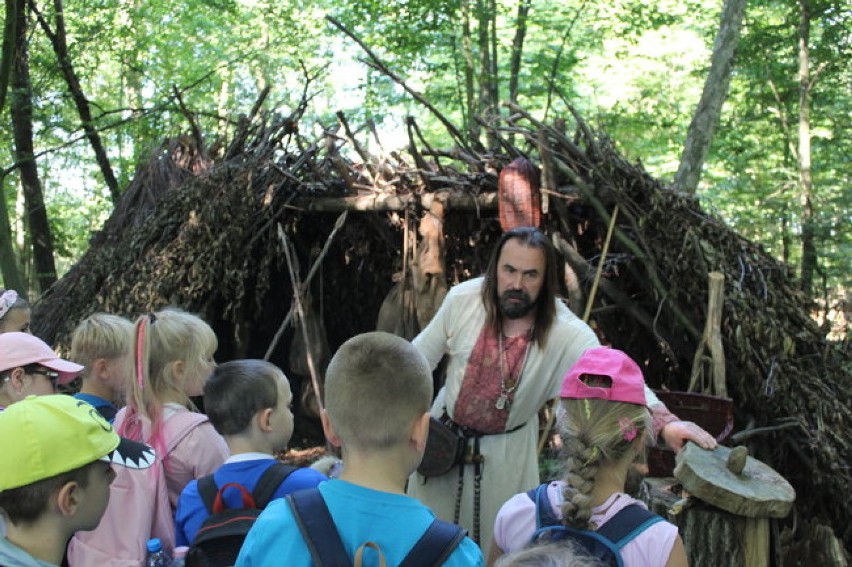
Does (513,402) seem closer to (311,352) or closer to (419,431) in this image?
(419,431)

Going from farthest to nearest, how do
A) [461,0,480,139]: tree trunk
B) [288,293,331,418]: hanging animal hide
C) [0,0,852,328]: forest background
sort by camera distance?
[461,0,480,139]: tree trunk, [0,0,852,328]: forest background, [288,293,331,418]: hanging animal hide

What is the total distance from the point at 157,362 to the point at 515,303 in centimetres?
134

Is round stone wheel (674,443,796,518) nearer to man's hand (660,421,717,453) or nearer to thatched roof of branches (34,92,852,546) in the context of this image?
man's hand (660,421,717,453)

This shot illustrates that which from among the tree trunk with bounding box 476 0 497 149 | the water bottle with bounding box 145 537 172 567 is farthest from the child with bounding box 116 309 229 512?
the tree trunk with bounding box 476 0 497 149

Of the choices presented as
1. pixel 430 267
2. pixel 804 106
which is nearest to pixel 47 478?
pixel 430 267

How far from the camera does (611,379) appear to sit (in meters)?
1.97

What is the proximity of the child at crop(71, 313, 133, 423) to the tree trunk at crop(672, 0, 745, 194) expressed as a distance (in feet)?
20.7

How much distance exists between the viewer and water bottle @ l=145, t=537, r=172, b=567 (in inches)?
96.0

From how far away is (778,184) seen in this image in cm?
1165

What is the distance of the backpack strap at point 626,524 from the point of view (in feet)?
5.92

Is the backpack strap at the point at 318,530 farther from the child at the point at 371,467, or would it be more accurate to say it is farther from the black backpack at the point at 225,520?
the black backpack at the point at 225,520

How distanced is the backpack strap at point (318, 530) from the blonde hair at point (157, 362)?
137 centimetres

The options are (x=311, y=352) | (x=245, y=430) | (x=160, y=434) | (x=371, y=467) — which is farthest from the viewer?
(x=311, y=352)

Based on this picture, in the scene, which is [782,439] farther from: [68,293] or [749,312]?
[68,293]
